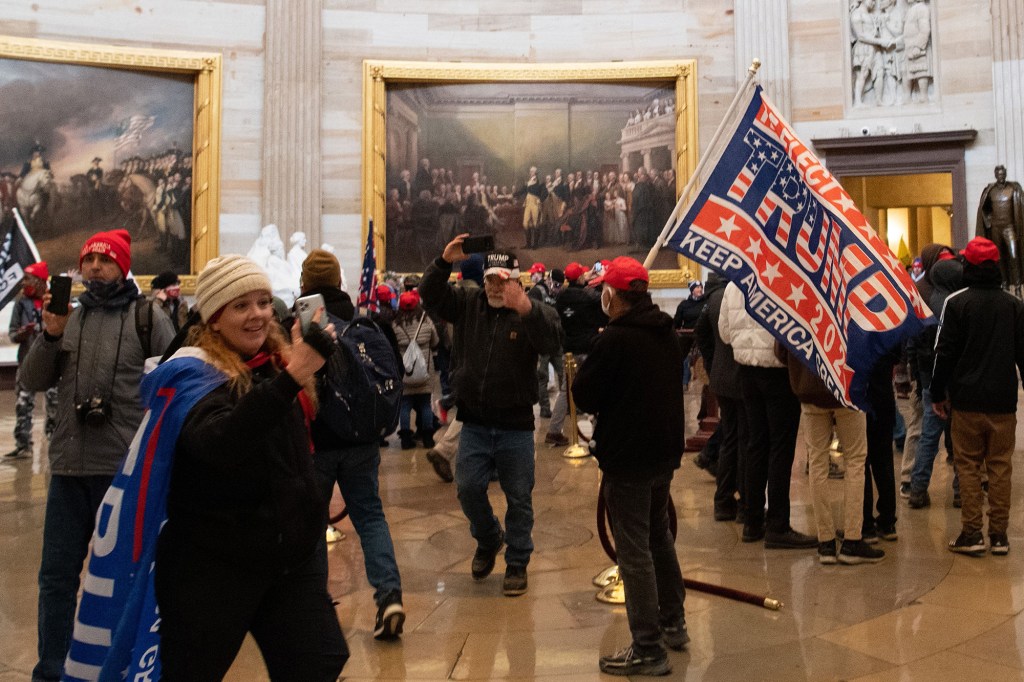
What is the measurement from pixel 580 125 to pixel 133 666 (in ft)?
50.1

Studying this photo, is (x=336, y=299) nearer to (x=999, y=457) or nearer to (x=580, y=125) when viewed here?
(x=999, y=457)

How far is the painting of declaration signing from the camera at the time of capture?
16.5m

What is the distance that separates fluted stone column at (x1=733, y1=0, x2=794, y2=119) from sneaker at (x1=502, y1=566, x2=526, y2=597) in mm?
13210

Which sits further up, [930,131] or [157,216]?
[930,131]

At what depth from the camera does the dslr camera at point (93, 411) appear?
370 centimetres

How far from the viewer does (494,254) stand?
4.89m

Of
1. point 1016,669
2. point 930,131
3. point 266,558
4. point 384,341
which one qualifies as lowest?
point 1016,669

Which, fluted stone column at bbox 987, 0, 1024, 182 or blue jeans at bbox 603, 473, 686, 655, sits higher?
fluted stone column at bbox 987, 0, 1024, 182

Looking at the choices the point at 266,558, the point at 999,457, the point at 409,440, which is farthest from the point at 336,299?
the point at 409,440

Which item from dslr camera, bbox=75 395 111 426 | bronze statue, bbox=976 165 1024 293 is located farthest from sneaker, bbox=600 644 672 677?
bronze statue, bbox=976 165 1024 293

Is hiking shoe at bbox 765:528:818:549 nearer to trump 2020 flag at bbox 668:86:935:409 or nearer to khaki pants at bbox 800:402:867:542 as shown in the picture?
khaki pants at bbox 800:402:867:542

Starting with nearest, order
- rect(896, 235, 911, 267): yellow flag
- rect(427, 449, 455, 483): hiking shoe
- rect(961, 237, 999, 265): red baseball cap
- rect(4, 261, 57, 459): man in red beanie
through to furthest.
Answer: rect(961, 237, 999, 265): red baseball cap → rect(427, 449, 455, 483): hiking shoe → rect(4, 261, 57, 459): man in red beanie → rect(896, 235, 911, 267): yellow flag

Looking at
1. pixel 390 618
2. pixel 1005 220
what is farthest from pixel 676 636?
pixel 1005 220

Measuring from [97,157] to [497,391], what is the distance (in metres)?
13.0
